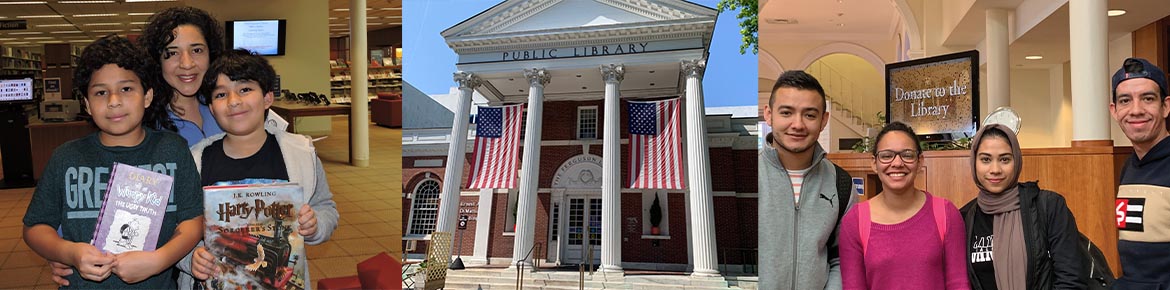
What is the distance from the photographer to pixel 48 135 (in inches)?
173

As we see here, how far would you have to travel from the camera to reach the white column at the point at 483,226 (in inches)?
151

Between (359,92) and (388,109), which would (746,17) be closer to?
(388,109)

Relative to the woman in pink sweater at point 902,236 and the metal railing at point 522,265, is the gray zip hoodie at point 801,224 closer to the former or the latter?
the woman in pink sweater at point 902,236

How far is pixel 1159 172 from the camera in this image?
326 cm

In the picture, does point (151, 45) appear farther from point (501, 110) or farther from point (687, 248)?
point (687, 248)

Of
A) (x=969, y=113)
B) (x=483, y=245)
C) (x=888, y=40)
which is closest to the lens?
(x=483, y=245)

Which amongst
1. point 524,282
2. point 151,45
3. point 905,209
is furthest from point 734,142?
point 151,45

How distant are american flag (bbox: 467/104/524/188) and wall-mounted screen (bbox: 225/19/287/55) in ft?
3.14

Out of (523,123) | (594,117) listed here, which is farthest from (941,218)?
(523,123)

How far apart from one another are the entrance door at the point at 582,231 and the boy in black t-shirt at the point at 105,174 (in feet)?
4.93

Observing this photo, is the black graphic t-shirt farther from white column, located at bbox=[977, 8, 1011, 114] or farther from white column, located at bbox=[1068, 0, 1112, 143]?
white column, located at bbox=[977, 8, 1011, 114]

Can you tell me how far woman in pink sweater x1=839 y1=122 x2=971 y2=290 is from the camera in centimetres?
295

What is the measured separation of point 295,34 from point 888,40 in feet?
46.0

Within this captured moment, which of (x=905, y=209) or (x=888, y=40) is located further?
(x=888, y=40)
